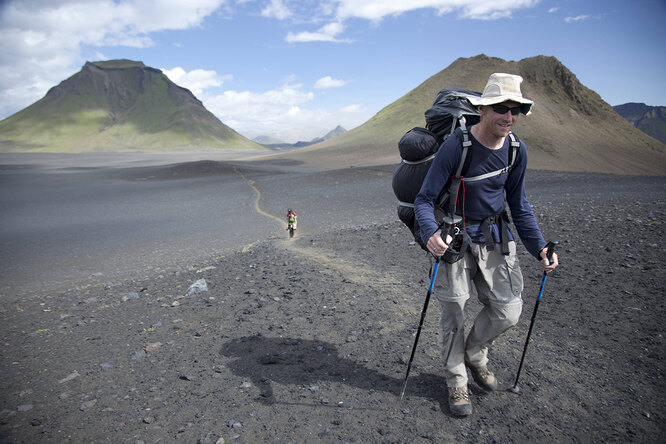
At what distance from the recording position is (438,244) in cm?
283

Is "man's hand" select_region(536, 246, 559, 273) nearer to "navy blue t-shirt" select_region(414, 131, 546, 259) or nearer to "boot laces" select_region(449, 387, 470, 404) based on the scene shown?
"navy blue t-shirt" select_region(414, 131, 546, 259)

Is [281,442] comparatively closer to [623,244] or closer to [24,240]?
[623,244]

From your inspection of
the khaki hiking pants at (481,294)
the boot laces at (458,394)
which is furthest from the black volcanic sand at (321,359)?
the khaki hiking pants at (481,294)

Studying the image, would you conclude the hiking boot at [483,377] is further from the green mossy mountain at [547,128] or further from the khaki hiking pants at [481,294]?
the green mossy mountain at [547,128]

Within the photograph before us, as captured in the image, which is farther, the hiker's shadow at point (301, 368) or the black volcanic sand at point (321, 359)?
the hiker's shadow at point (301, 368)

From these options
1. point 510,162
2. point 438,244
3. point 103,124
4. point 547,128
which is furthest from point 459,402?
point 103,124

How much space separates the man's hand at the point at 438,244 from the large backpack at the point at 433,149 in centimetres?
23

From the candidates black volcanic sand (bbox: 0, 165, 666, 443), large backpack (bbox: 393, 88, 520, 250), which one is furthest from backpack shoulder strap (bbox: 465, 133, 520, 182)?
black volcanic sand (bbox: 0, 165, 666, 443)

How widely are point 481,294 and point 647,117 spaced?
219 metres

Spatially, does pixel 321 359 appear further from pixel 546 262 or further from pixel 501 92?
pixel 501 92

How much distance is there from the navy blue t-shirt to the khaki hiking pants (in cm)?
18

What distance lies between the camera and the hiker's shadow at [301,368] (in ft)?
11.5

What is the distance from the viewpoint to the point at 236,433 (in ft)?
9.77

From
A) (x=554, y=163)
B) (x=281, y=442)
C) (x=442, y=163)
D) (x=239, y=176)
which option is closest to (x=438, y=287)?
(x=442, y=163)
